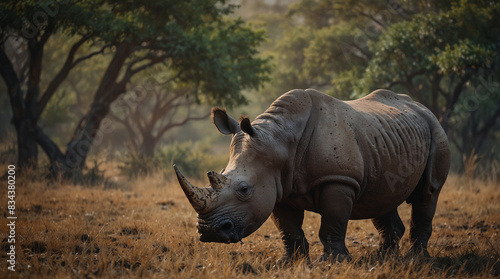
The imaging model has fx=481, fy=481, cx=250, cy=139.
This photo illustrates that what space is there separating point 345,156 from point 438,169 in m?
1.57

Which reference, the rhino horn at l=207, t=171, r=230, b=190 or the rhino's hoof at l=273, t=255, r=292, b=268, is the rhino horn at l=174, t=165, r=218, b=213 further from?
the rhino's hoof at l=273, t=255, r=292, b=268

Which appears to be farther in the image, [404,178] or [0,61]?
[0,61]

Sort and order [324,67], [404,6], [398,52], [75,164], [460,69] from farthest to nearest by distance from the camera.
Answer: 1. [324,67]
2. [404,6]
3. [398,52]
4. [75,164]
5. [460,69]

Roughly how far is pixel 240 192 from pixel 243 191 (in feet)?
0.12

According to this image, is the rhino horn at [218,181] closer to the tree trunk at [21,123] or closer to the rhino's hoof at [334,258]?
the rhino's hoof at [334,258]

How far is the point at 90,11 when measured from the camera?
37.1 ft

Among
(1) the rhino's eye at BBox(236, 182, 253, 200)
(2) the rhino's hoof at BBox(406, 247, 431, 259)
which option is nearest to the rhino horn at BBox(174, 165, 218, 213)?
(1) the rhino's eye at BBox(236, 182, 253, 200)

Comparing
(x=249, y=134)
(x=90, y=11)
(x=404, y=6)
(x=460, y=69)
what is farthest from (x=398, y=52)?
(x=249, y=134)

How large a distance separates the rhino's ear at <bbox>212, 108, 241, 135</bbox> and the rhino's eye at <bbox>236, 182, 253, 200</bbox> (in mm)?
704

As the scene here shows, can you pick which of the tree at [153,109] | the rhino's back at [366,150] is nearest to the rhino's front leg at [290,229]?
the rhino's back at [366,150]

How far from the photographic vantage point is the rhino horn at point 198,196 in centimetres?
391

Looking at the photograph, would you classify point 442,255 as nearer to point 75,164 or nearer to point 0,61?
point 75,164

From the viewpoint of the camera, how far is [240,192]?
4.11 meters

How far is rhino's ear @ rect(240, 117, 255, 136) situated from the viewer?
166 inches
